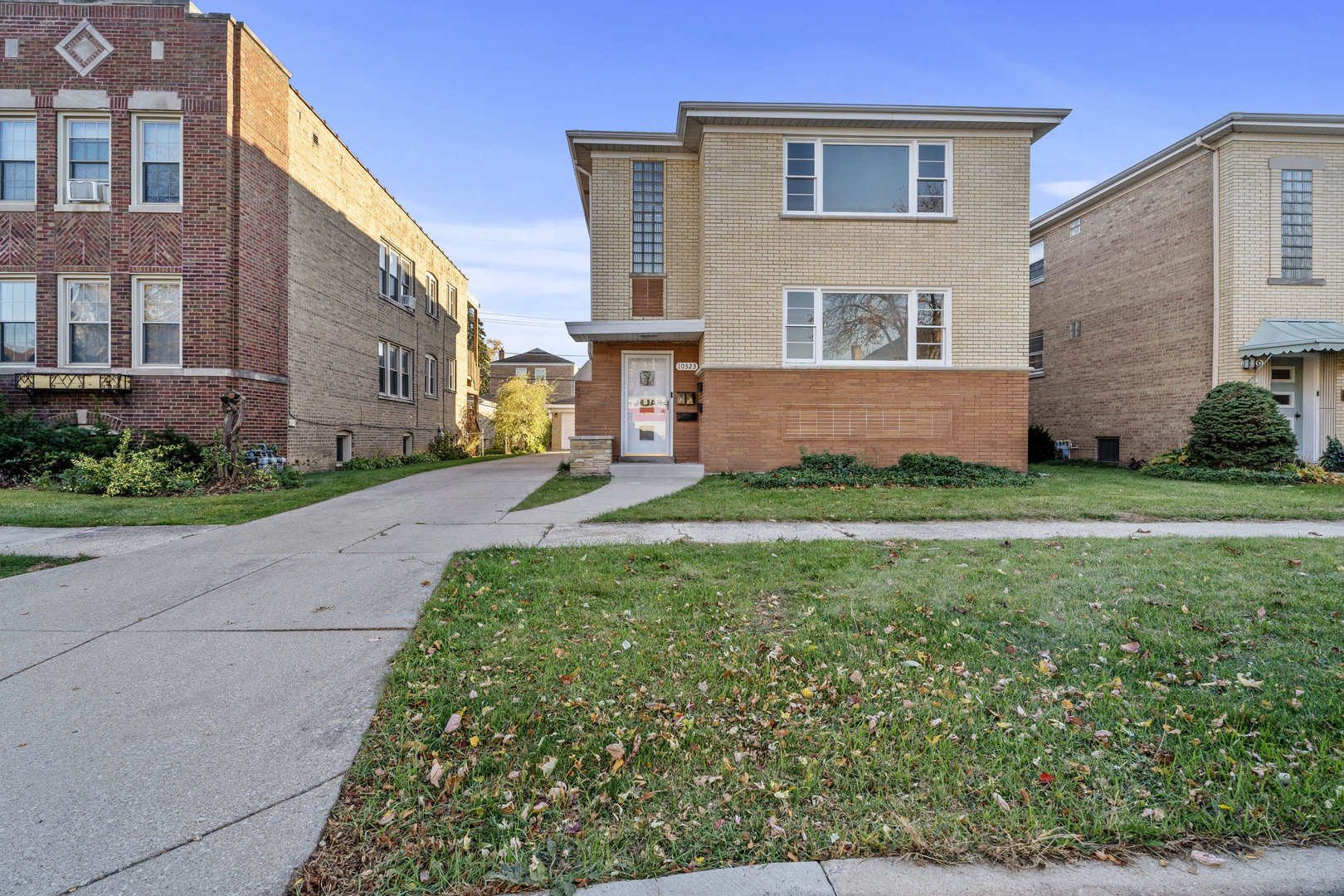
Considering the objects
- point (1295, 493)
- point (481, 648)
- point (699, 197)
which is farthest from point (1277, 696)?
point (699, 197)

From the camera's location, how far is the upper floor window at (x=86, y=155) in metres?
11.5

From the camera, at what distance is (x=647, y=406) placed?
13.5 metres

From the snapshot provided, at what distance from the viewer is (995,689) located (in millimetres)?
2840

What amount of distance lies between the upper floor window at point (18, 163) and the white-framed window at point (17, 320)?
1600 millimetres

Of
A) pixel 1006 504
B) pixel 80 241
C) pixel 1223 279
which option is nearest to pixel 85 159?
pixel 80 241

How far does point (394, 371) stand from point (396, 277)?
2784mm

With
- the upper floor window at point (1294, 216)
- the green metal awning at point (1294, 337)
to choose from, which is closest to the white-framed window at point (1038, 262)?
the upper floor window at point (1294, 216)

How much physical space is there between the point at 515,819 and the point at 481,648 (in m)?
1.42

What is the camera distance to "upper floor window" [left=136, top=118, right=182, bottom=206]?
11523mm

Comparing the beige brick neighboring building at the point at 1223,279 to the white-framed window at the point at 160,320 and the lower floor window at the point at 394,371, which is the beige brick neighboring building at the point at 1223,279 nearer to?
the lower floor window at the point at 394,371

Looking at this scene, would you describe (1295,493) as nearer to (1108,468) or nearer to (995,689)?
(1108,468)

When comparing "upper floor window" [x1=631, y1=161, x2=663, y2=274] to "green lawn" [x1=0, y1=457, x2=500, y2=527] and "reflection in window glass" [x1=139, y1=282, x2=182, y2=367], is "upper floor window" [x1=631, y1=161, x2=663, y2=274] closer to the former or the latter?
"green lawn" [x1=0, y1=457, x2=500, y2=527]

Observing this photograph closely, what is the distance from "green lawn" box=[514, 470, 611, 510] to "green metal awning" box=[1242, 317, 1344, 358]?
13.2 meters

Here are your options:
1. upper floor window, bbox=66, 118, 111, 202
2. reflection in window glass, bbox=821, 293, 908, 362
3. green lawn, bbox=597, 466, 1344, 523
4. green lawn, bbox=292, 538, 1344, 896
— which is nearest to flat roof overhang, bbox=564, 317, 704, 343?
reflection in window glass, bbox=821, 293, 908, 362
